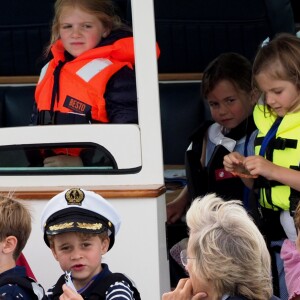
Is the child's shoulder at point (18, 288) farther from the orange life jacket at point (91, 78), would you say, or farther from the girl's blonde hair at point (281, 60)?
the girl's blonde hair at point (281, 60)

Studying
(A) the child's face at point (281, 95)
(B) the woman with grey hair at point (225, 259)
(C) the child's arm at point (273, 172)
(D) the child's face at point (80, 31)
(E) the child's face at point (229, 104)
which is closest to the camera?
(B) the woman with grey hair at point (225, 259)

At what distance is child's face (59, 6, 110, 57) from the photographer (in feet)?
15.7

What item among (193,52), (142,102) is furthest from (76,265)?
(193,52)

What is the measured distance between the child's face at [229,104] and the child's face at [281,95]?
458 millimetres

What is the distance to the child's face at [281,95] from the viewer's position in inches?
183

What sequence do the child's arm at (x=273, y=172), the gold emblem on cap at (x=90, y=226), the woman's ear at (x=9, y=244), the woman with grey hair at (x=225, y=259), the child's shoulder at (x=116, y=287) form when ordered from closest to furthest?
1. the woman with grey hair at (x=225, y=259)
2. the child's shoulder at (x=116, y=287)
3. the gold emblem on cap at (x=90, y=226)
4. the woman's ear at (x=9, y=244)
5. the child's arm at (x=273, y=172)

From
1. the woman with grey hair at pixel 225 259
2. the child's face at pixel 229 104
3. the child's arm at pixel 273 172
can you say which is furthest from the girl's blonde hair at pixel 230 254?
the child's face at pixel 229 104

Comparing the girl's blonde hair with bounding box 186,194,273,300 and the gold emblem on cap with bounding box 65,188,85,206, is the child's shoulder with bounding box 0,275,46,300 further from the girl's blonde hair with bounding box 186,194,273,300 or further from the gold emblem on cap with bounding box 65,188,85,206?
the girl's blonde hair with bounding box 186,194,273,300

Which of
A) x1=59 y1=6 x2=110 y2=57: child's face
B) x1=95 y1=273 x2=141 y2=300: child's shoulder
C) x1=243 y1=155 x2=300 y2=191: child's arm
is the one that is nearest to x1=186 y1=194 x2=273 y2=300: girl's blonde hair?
x1=95 y1=273 x2=141 y2=300: child's shoulder

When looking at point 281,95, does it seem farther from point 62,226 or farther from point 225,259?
point 225,259

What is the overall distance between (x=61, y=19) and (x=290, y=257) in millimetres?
1301

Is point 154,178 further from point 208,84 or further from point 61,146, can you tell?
point 208,84

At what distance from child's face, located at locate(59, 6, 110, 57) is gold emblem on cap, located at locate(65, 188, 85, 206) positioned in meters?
0.88

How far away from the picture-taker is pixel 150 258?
14.4 ft
